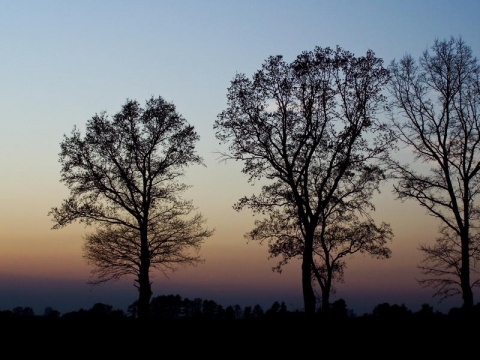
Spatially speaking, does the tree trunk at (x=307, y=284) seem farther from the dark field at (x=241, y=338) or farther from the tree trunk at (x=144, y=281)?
the tree trunk at (x=144, y=281)

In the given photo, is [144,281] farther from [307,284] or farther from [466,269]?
[466,269]

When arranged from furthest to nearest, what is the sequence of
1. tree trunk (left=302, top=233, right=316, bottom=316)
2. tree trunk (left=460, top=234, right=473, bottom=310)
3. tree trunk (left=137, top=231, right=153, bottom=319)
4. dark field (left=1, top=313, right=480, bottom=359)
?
tree trunk (left=137, top=231, right=153, bottom=319) → tree trunk (left=460, top=234, right=473, bottom=310) → tree trunk (left=302, top=233, right=316, bottom=316) → dark field (left=1, top=313, right=480, bottom=359)

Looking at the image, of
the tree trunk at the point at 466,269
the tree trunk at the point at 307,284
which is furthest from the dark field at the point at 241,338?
the tree trunk at the point at 466,269

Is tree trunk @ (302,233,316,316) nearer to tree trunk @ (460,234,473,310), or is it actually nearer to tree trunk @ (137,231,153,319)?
tree trunk @ (460,234,473,310)

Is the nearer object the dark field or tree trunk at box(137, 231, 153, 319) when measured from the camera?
the dark field

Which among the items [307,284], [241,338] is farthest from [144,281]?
[241,338]

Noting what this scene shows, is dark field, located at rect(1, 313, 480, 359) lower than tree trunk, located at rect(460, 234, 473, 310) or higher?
lower

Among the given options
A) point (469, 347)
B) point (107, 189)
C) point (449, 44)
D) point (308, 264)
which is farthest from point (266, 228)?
point (469, 347)

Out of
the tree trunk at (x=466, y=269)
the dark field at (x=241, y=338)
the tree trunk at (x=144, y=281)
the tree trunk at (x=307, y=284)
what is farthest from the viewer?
the tree trunk at (x=144, y=281)

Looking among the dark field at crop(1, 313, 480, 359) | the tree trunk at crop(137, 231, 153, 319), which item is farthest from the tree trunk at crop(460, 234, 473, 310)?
the tree trunk at crop(137, 231, 153, 319)

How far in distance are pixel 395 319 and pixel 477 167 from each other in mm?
13760

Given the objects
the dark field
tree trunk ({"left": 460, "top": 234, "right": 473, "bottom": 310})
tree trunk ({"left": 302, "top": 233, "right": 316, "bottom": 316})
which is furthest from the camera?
tree trunk ({"left": 460, "top": 234, "right": 473, "bottom": 310})

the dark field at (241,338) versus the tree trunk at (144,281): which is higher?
the tree trunk at (144,281)

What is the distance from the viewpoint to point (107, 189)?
1567 inches
